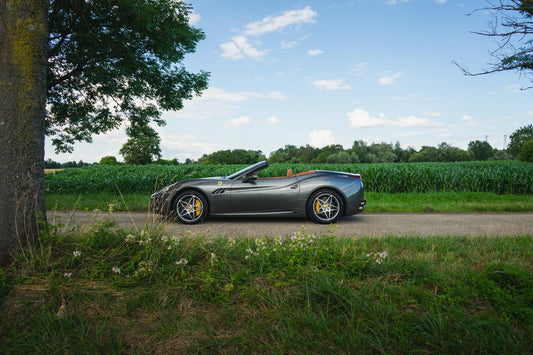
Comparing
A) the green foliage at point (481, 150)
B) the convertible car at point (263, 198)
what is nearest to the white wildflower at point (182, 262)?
the convertible car at point (263, 198)

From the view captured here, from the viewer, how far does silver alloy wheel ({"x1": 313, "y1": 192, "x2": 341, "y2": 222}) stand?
6.59 m

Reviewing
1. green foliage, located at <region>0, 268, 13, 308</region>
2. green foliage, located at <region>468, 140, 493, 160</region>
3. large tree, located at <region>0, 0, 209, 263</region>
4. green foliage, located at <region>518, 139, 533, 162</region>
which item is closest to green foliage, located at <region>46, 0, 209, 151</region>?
large tree, located at <region>0, 0, 209, 263</region>

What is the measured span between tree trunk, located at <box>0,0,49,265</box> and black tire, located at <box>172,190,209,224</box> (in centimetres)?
301

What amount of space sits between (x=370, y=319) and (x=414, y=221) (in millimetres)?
5200

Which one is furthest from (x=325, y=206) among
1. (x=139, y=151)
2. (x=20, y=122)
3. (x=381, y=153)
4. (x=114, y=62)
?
(x=381, y=153)

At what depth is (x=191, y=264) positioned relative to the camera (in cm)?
342

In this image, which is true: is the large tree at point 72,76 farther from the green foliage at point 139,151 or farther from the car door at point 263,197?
the green foliage at point 139,151

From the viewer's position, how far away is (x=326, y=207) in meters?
6.62

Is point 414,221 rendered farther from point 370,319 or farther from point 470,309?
point 370,319

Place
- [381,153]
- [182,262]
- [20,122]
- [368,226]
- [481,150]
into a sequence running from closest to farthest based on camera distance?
[182,262], [20,122], [368,226], [381,153], [481,150]

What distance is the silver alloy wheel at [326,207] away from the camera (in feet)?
21.6

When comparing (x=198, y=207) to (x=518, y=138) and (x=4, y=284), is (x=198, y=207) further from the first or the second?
(x=518, y=138)

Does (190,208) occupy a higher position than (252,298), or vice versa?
(190,208)

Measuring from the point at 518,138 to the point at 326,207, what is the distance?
4885 inches
